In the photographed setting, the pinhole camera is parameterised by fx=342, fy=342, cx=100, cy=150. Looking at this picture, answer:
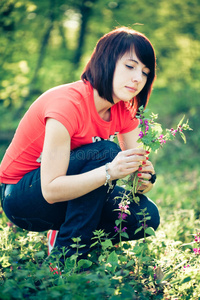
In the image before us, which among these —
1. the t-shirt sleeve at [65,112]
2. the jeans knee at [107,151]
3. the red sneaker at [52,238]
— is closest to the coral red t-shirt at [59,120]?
the t-shirt sleeve at [65,112]

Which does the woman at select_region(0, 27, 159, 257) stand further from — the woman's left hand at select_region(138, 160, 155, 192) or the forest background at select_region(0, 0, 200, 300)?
the forest background at select_region(0, 0, 200, 300)

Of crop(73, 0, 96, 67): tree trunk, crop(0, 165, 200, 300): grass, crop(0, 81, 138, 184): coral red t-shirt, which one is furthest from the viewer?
crop(73, 0, 96, 67): tree trunk

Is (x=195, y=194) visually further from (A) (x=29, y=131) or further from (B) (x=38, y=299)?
(B) (x=38, y=299)

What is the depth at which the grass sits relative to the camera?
1.39m

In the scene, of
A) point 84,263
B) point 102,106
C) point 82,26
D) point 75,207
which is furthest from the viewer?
point 82,26

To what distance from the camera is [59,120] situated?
1748 millimetres

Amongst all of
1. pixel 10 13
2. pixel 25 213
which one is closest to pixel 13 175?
pixel 25 213

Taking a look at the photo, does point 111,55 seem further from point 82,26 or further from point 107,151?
point 82,26

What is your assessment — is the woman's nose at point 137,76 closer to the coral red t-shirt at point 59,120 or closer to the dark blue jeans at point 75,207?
the coral red t-shirt at point 59,120

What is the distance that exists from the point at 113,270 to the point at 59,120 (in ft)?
2.54

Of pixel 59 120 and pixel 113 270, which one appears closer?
pixel 113 270

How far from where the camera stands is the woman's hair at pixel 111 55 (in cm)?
196

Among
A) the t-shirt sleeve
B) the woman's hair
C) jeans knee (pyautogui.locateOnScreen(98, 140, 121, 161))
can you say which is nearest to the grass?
jeans knee (pyautogui.locateOnScreen(98, 140, 121, 161))

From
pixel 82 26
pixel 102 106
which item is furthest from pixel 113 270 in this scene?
pixel 82 26
